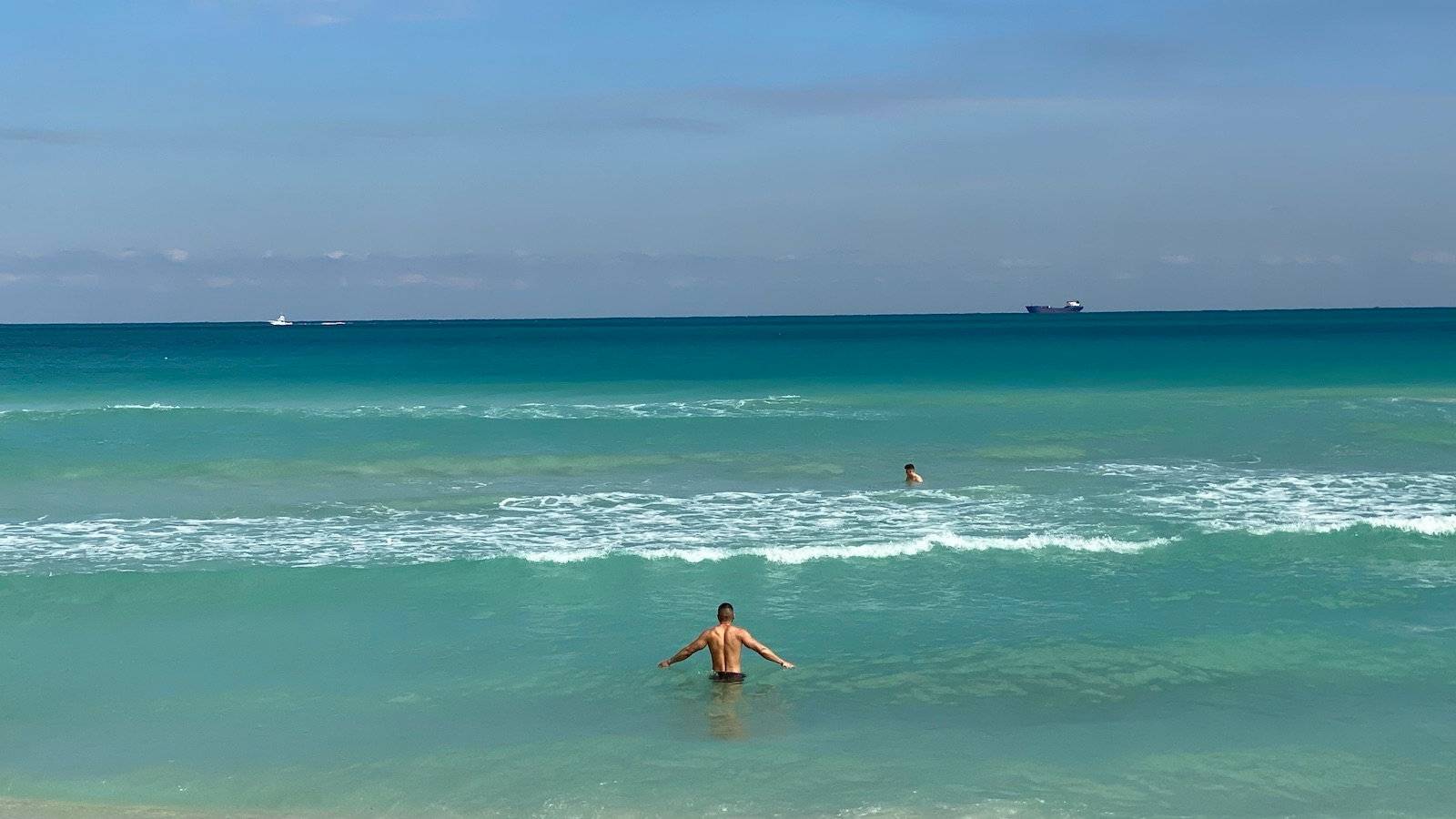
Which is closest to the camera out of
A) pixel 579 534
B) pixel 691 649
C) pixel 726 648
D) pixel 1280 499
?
pixel 726 648

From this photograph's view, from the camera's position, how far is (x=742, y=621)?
619 inches

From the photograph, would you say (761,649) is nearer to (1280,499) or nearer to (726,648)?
(726,648)

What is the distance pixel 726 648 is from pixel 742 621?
226cm

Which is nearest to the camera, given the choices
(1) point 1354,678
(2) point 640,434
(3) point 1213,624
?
(1) point 1354,678

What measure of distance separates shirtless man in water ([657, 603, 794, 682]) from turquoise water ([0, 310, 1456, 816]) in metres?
0.24

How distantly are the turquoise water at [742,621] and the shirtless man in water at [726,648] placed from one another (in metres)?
0.24

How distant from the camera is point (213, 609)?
1645cm

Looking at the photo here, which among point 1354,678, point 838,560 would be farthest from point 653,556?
point 1354,678

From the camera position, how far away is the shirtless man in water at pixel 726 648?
13.5m

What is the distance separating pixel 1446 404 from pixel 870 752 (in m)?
37.0

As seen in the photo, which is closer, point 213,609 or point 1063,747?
point 1063,747

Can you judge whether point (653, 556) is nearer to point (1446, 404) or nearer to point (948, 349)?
point (1446, 404)

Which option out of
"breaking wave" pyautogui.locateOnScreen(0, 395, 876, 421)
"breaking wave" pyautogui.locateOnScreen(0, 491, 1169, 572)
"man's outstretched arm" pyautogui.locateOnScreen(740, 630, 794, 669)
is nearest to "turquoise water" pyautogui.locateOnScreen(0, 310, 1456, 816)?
"breaking wave" pyautogui.locateOnScreen(0, 491, 1169, 572)

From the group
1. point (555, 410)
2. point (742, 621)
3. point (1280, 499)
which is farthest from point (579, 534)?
point (555, 410)
